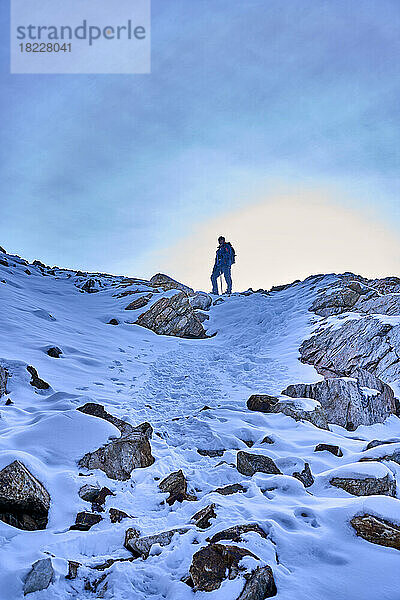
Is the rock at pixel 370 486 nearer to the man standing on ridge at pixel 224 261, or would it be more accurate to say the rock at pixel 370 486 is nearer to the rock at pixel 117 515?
the rock at pixel 117 515

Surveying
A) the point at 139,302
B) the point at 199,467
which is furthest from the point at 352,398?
the point at 139,302

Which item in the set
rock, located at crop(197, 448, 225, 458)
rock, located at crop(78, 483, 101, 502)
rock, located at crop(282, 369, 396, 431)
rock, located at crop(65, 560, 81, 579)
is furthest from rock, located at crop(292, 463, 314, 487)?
rock, located at crop(65, 560, 81, 579)

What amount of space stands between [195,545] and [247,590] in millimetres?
757

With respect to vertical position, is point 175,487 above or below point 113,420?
below

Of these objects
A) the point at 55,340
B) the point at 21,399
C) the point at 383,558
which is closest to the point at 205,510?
the point at 383,558

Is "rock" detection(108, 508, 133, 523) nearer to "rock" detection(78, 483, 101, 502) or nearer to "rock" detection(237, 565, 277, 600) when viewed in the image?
"rock" detection(78, 483, 101, 502)

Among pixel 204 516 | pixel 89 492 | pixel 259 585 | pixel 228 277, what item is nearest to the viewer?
pixel 259 585

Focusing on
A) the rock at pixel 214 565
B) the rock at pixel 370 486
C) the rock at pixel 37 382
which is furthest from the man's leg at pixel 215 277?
the rock at pixel 214 565

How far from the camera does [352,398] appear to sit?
7.86 m

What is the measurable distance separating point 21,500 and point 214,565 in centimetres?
194

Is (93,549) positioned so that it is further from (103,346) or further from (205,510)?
(103,346)

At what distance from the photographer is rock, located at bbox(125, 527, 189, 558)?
11.2 ft

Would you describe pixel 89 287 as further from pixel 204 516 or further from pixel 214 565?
pixel 214 565

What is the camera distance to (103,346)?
11.9 m
